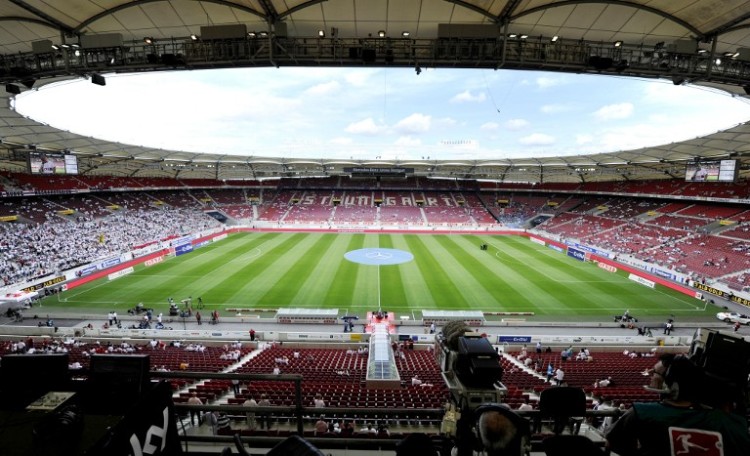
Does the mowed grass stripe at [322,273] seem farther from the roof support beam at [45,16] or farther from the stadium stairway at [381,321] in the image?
the roof support beam at [45,16]

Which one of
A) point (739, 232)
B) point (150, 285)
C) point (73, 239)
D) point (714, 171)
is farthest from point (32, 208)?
point (739, 232)

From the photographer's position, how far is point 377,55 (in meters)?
11.4

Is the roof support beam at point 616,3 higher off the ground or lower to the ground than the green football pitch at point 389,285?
higher

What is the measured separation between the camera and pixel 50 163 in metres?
30.6

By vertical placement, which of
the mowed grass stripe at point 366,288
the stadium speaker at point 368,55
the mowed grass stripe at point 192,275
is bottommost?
the mowed grass stripe at point 366,288

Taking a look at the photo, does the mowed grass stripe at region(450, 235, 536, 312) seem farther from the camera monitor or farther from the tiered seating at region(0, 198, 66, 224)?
the tiered seating at region(0, 198, 66, 224)

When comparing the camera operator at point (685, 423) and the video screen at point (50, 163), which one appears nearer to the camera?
the camera operator at point (685, 423)

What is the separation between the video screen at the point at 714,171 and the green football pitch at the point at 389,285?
10713mm

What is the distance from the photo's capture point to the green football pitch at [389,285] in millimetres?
24484

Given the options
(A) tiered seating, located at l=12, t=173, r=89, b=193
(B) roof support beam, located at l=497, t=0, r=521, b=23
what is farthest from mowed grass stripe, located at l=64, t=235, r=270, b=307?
(B) roof support beam, located at l=497, t=0, r=521, b=23

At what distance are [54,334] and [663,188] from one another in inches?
2552

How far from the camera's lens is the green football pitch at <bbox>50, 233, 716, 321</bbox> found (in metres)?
24.5

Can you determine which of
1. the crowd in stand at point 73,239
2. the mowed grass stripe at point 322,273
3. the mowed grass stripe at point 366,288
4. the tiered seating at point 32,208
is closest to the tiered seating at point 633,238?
the mowed grass stripe at point 366,288

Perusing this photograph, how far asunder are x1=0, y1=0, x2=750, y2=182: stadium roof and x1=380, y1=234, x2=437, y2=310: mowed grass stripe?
17142 millimetres
